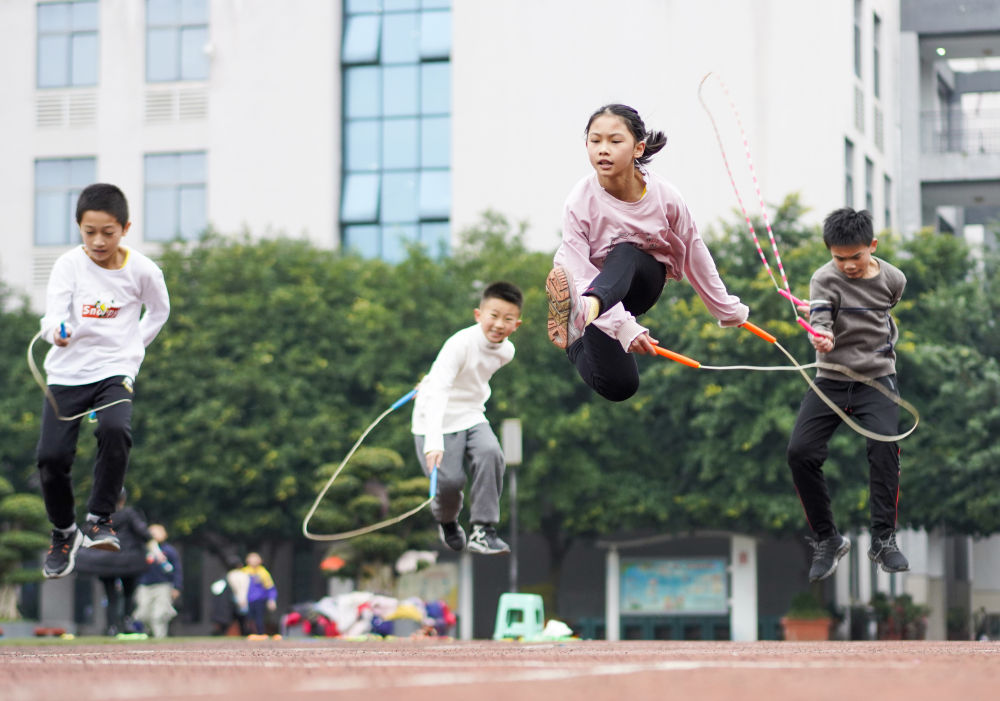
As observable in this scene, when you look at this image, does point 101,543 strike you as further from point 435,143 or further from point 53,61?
point 53,61

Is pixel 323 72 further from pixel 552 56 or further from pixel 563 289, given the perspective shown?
pixel 563 289

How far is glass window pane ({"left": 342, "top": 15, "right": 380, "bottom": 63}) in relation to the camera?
138 ft

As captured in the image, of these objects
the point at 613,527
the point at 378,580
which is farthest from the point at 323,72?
the point at 378,580

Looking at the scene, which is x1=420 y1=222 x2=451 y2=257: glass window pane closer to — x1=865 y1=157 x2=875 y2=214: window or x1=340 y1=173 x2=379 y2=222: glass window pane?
x1=340 y1=173 x2=379 y2=222: glass window pane

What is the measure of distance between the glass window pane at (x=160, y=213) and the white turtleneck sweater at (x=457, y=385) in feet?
104

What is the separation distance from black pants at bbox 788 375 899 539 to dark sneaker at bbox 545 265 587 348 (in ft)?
7.07

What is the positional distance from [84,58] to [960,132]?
78.6ft

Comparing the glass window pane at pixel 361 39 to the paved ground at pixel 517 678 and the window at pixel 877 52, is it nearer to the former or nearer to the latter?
the window at pixel 877 52

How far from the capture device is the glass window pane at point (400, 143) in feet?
137

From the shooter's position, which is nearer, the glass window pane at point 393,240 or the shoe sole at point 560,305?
the shoe sole at point 560,305

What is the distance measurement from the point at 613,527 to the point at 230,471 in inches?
315

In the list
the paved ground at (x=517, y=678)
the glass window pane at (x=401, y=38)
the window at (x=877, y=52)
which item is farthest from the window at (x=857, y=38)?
the paved ground at (x=517, y=678)

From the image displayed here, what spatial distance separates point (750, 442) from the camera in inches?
1165

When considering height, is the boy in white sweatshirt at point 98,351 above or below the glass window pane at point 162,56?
below
